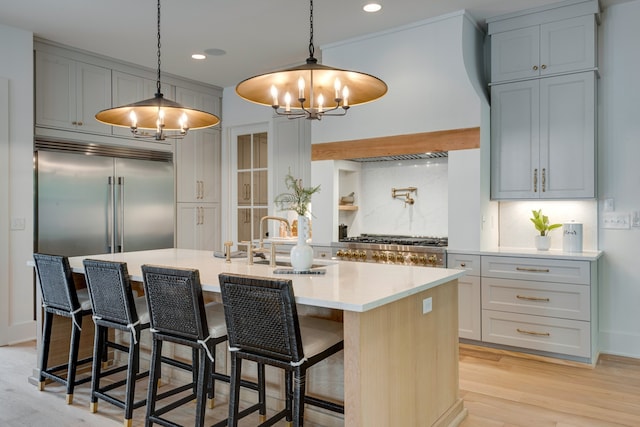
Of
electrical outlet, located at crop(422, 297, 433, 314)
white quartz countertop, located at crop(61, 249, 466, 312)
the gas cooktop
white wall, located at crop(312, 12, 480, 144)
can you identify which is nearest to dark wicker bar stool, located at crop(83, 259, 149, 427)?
white quartz countertop, located at crop(61, 249, 466, 312)

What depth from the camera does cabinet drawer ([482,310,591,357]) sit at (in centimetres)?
352

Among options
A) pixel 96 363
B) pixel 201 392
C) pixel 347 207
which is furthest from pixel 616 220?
pixel 96 363

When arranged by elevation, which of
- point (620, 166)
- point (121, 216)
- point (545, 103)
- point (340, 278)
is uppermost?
point (545, 103)

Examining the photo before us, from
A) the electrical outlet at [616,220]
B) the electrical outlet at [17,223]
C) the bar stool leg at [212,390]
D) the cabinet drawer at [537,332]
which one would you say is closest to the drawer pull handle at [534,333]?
the cabinet drawer at [537,332]

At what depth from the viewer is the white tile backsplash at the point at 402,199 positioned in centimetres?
456

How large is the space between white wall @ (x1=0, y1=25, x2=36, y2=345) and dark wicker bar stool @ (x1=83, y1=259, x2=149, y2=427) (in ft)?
6.45

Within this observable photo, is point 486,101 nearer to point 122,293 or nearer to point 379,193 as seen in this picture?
point 379,193

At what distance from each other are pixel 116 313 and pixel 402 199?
3.03 metres

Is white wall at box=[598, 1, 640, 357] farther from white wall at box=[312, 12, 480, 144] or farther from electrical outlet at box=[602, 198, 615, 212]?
white wall at box=[312, 12, 480, 144]

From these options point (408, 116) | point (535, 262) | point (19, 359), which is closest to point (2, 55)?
point (19, 359)

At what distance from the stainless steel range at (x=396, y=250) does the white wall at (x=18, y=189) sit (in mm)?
2882

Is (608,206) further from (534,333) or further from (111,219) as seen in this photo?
(111,219)

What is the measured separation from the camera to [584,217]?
3.97m

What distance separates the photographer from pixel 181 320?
2297 millimetres
